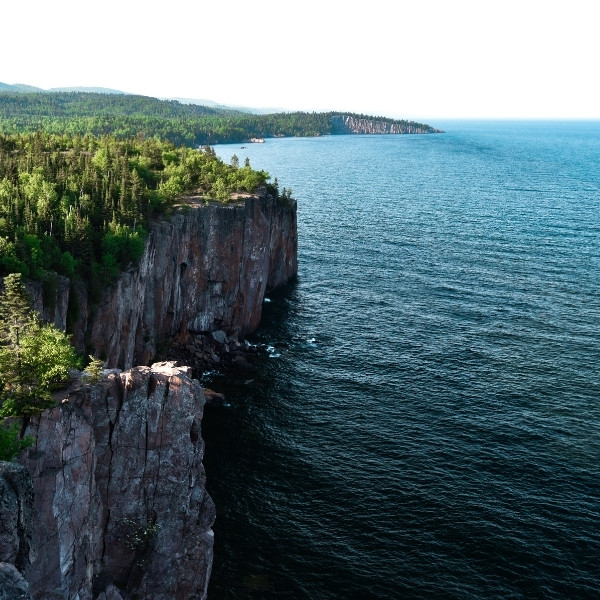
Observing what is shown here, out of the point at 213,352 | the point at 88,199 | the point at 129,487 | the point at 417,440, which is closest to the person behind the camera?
the point at 129,487

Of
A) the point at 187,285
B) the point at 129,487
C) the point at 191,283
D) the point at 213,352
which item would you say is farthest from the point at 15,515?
the point at 191,283

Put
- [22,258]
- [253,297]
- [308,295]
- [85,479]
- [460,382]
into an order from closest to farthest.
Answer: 1. [85,479]
2. [22,258]
3. [460,382]
4. [253,297]
5. [308,295]

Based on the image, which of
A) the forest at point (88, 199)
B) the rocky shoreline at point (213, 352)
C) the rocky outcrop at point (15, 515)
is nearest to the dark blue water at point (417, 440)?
the rocky shoreline at point (213, 352)

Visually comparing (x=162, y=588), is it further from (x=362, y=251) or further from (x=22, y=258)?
(x=362, y=251)

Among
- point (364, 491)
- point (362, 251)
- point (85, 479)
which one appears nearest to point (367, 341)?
point (364, 491)

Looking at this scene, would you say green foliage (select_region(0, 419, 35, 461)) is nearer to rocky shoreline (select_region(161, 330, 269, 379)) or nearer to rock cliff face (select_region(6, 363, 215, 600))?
rock cliff face (select_region(6, 363, 215, 600))

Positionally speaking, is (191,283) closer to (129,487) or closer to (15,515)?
(129,487)
